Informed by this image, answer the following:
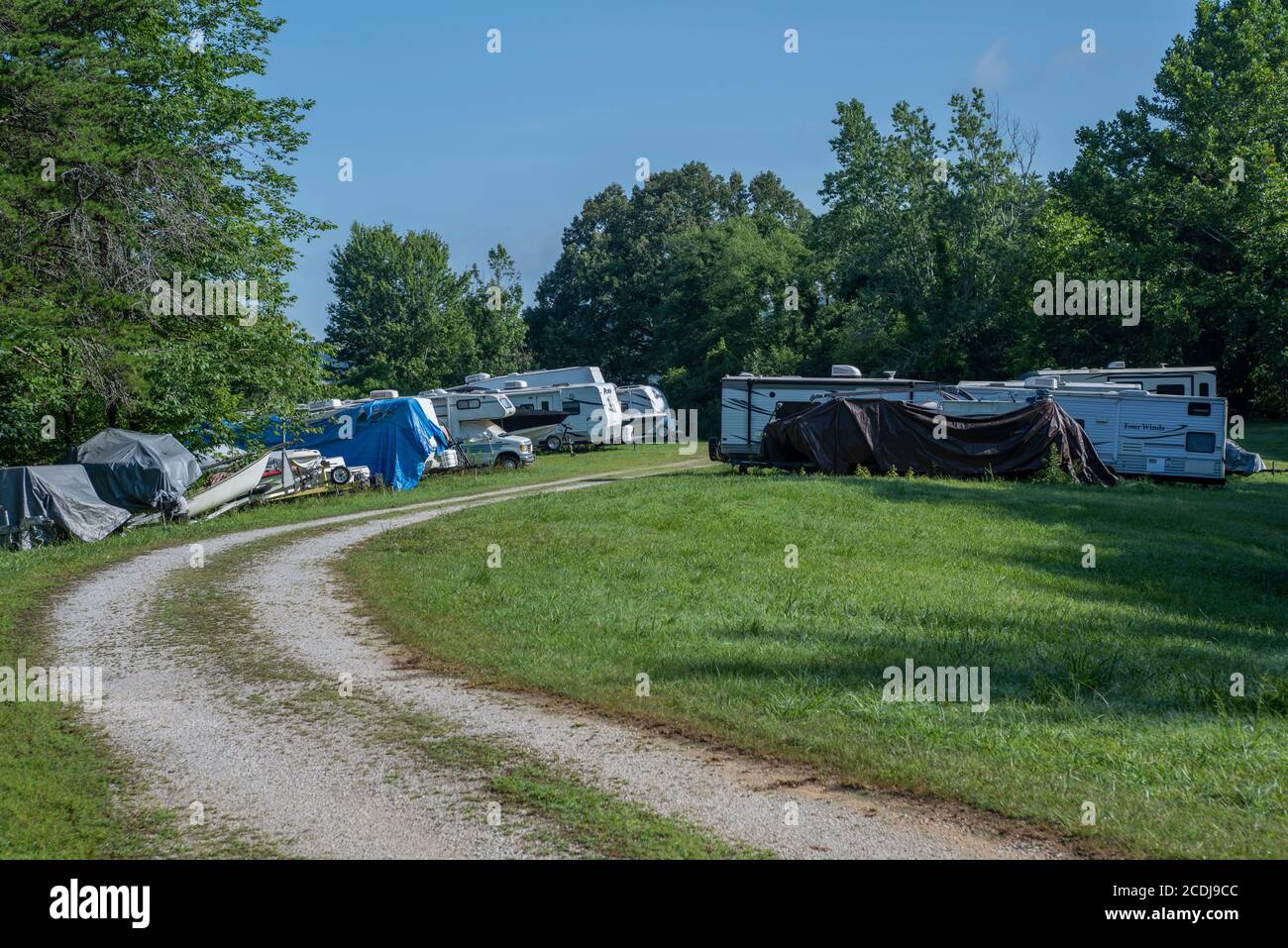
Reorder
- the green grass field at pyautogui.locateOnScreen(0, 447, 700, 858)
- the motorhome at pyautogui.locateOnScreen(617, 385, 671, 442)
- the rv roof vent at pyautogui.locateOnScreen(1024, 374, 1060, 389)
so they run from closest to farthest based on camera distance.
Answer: the green grass field at pyautogui.locateOnScreen(0, 447, 700, 858) → the rv roof vent at pyautogui.locateOnScreen(1024, 374, 1060, 389) → the motorhome at pyautogui.locateOnScreen(617, 385, 671, 442)

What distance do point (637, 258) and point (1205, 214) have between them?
45.6 metres

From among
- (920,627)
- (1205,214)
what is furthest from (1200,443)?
Answer: (1205,214)

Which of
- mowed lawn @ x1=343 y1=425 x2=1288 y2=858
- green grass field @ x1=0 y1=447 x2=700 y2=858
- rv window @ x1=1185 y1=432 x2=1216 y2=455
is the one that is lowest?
green grass field @ x1=0 y1=447 x2=700 y2=858

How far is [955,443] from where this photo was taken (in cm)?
2525

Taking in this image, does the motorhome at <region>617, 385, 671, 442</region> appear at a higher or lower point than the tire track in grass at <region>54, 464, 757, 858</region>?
higher

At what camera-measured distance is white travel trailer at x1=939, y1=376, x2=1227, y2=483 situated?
25.9 meters

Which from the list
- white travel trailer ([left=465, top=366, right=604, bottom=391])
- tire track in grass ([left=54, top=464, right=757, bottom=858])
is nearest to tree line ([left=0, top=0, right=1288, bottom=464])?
white travel trailer ([left=465, top=366, right=604, bottom=391])

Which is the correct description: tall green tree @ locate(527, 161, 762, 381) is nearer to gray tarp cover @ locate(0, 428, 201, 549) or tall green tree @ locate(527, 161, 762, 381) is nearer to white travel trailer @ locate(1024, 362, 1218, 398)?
white travel trailer @ locate(1024, 362, 1218, 398)

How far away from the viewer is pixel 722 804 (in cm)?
629

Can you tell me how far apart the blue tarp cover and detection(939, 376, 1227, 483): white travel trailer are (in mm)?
14865

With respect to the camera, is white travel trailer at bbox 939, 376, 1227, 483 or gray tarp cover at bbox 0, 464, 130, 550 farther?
white travel trailer at bbox 939, 376, 1227, 483

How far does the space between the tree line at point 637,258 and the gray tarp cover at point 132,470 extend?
2095mm

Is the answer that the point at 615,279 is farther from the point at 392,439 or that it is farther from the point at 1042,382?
the point at 1042,382

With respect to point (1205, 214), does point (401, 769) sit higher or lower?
lower
